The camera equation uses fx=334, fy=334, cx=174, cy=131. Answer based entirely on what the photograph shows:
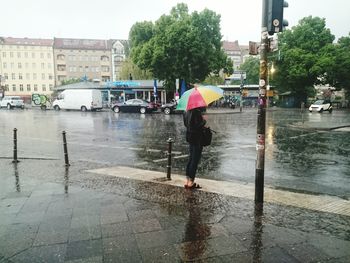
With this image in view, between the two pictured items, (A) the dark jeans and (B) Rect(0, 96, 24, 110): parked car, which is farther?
(B) Rect(0, 96, 24, 110): parked car

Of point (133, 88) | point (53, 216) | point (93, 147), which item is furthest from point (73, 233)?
point (133, 88)

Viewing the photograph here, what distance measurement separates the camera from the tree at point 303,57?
50.6m

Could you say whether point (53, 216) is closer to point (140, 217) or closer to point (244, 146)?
point (140, 217)

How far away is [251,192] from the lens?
6406mm

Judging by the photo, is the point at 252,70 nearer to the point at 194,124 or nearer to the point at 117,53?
the point at 117,53

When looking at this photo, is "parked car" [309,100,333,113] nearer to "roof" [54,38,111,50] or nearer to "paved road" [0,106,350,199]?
"paved road" [0,106,350,199]

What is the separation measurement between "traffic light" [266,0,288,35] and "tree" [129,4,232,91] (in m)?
31.4

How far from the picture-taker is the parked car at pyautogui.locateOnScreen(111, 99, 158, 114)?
36688 mm

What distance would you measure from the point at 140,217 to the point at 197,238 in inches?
43.7

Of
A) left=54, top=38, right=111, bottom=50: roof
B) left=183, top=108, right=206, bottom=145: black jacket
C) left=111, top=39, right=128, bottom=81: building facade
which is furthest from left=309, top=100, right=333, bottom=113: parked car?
left=54, top=38, right=111, bottom=50: roof

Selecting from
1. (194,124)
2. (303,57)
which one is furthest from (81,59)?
(194,124)

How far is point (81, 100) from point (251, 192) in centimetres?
3684

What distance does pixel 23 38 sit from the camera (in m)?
102

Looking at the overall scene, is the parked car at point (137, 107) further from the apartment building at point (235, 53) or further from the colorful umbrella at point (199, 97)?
the apartment building at point (235, 53)
